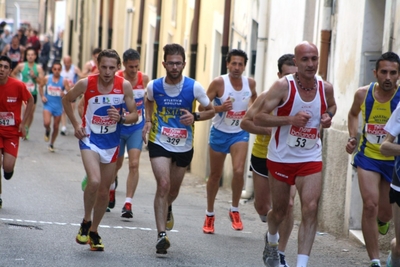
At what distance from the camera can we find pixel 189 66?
20453 millimetres

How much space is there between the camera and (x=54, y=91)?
848 inches

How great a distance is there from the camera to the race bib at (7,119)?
11.8m

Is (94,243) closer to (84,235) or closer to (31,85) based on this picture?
(84,235)

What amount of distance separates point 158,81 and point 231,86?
1927 millimetres

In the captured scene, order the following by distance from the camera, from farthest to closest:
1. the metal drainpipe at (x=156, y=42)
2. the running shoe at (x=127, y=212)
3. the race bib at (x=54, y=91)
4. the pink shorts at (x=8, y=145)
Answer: the metal drainpipe at (x=156, y=42), the race bib at (x=54, y=91), the pink shorts at (x=8, y=145), the running shoe at (x=127, y=212)

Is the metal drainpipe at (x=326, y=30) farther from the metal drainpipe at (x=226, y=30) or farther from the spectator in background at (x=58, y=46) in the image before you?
the spectator in background at (x=58, y=46)

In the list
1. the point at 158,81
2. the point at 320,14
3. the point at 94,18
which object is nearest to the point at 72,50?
the point at 94,18

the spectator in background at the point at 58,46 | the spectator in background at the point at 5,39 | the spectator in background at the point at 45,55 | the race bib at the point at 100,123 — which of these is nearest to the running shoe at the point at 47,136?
the spectator in background at the point at 5,39

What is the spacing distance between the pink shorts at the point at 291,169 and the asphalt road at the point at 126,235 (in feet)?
3.64

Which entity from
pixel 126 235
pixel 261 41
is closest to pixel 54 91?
pixel 261 41

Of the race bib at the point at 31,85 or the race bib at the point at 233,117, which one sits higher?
the race bib at the point at 233,117

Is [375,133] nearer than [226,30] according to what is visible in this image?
Yes

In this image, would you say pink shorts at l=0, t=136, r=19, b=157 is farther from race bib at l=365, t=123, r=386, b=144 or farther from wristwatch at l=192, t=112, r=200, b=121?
race bib at l=365, t=123, r=386, b=144

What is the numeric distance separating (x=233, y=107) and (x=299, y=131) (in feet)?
11.0
